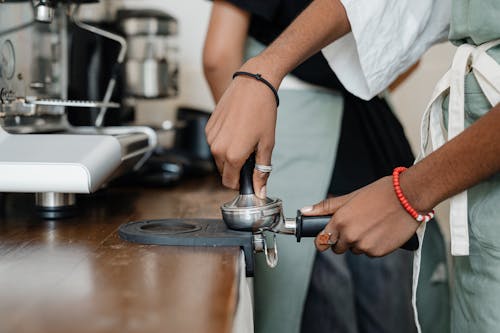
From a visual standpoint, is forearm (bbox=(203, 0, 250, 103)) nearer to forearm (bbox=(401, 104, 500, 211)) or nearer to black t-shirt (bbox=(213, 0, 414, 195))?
black t-shirt (bbox=(213, 0, 414, 195))

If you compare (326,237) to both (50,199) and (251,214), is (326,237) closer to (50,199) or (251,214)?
(251,214)

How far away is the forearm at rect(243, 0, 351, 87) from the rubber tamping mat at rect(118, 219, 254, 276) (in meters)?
0.18

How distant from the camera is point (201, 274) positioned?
20.6 inches

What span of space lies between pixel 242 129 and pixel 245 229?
104mm

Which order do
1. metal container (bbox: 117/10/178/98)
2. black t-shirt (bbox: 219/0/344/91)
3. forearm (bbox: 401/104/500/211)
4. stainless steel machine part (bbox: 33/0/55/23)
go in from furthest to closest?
metal container (bbox: 117/10/178/98), black t-shirt (bbox: 219/0/344/91), stainless steel machine part (bbox: 33/0/55/23), forearm (bbox: 401/104/500/211)

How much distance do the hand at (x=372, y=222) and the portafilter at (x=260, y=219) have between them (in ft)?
0.06

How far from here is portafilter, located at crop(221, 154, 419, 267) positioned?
24.8 inches

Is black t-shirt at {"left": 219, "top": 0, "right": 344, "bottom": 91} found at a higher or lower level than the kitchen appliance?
higher

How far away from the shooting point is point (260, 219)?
63cm

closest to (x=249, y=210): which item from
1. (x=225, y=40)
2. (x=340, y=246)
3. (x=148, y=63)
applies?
(x=340, y=246)

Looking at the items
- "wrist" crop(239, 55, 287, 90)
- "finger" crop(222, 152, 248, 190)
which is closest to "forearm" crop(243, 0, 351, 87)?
"wrist" crop(239, 55, 287, 90)

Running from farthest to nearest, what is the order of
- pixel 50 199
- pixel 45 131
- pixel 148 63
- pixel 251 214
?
1. pixel 148 63
2. pixel 45 131
3. pixel 50 199
4. pixel 251 214

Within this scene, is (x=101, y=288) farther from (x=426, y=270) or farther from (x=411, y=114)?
(x=411, y=114)

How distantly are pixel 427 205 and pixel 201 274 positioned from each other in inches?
9.9
